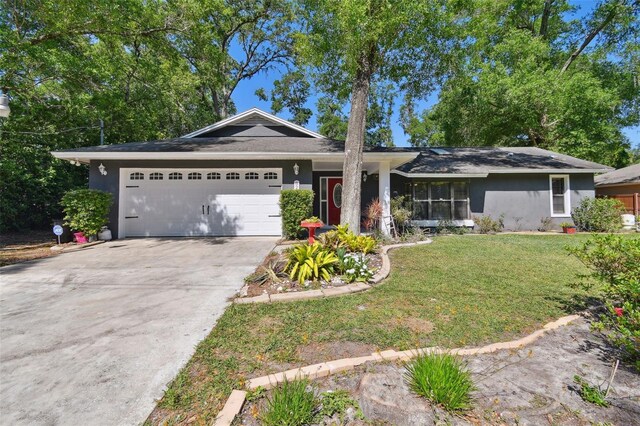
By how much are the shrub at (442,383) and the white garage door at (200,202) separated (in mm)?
8306

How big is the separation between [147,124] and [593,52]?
27797 millimetres

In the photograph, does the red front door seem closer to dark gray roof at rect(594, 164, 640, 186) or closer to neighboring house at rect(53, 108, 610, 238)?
neighboring house at rect(53, 108, 610, 238)

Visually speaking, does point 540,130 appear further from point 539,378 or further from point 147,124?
point 147,124

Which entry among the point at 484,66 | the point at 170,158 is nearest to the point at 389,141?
the point at 484,66

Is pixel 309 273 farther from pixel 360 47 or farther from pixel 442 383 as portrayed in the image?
pixel 360 47

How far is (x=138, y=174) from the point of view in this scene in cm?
976

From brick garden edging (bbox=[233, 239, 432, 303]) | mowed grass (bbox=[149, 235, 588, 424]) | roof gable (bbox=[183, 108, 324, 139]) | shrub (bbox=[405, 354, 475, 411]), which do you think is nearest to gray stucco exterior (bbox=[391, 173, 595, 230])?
mowed grass (bbox=[149, 235, 588, 424])

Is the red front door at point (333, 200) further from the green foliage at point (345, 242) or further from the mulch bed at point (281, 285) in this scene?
the mulch bed at point (281, 285)

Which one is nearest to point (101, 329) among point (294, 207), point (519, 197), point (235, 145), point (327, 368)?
point (327, 368)

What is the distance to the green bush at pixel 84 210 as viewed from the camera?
8352 mm

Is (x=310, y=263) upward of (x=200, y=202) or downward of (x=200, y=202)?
downward

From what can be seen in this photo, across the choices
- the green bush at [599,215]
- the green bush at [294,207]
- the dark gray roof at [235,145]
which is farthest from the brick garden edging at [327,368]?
the green bush at [599,215]

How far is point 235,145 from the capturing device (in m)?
10.1

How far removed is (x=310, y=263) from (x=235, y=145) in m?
6.96
